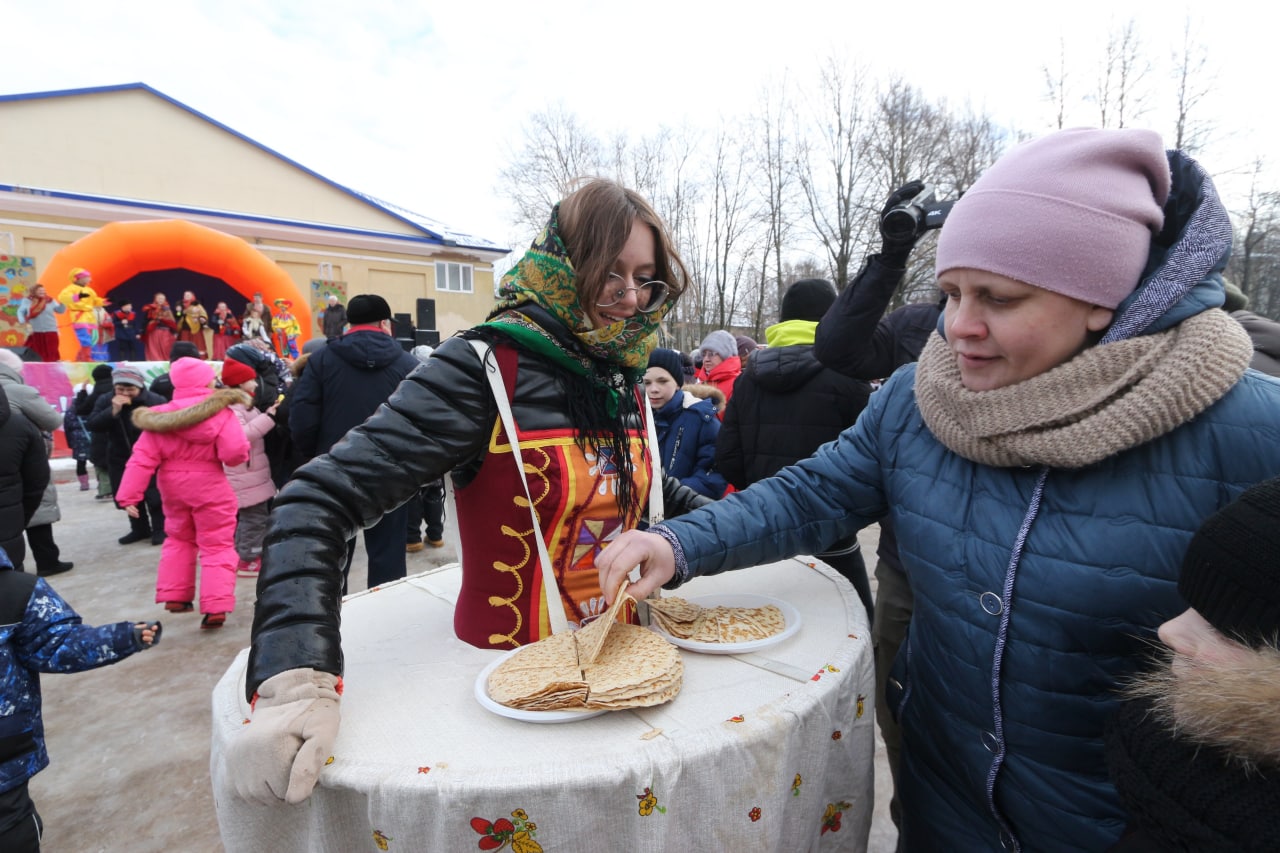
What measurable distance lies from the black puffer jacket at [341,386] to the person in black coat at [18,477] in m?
1.41

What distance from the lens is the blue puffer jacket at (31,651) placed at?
6.14 ft

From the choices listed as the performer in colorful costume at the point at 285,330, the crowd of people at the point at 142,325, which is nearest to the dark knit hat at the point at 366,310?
the crowd of people at the point at 142,325

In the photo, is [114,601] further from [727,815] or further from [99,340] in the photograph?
[99,340]

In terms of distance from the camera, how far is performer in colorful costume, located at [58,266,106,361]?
42.3ft

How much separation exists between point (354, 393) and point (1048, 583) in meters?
4.20

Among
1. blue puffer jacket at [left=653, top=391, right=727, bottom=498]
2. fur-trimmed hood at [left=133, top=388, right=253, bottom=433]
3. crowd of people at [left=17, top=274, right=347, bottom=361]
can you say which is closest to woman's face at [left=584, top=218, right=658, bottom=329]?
blue puffer jacket at [left=653, top=391, right=727, bottom=498]

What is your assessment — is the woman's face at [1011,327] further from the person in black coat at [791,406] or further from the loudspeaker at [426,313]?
the loudspeaker at [426,313]

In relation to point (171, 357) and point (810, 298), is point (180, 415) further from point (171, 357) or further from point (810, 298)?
point (810, 298)

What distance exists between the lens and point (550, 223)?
4.79 feet

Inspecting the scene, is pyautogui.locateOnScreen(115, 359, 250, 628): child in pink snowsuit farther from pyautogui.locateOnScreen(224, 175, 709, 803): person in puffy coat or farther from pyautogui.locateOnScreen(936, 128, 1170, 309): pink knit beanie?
pyautogui.locateOnScreen(936, 128, 1170, 309): pink knit beanie

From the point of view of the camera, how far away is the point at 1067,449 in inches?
38.3

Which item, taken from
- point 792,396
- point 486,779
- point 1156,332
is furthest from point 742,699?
point 792,396

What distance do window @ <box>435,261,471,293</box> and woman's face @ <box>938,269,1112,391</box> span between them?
907 inches

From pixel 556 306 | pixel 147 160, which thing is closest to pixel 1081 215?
pixel 556 306
